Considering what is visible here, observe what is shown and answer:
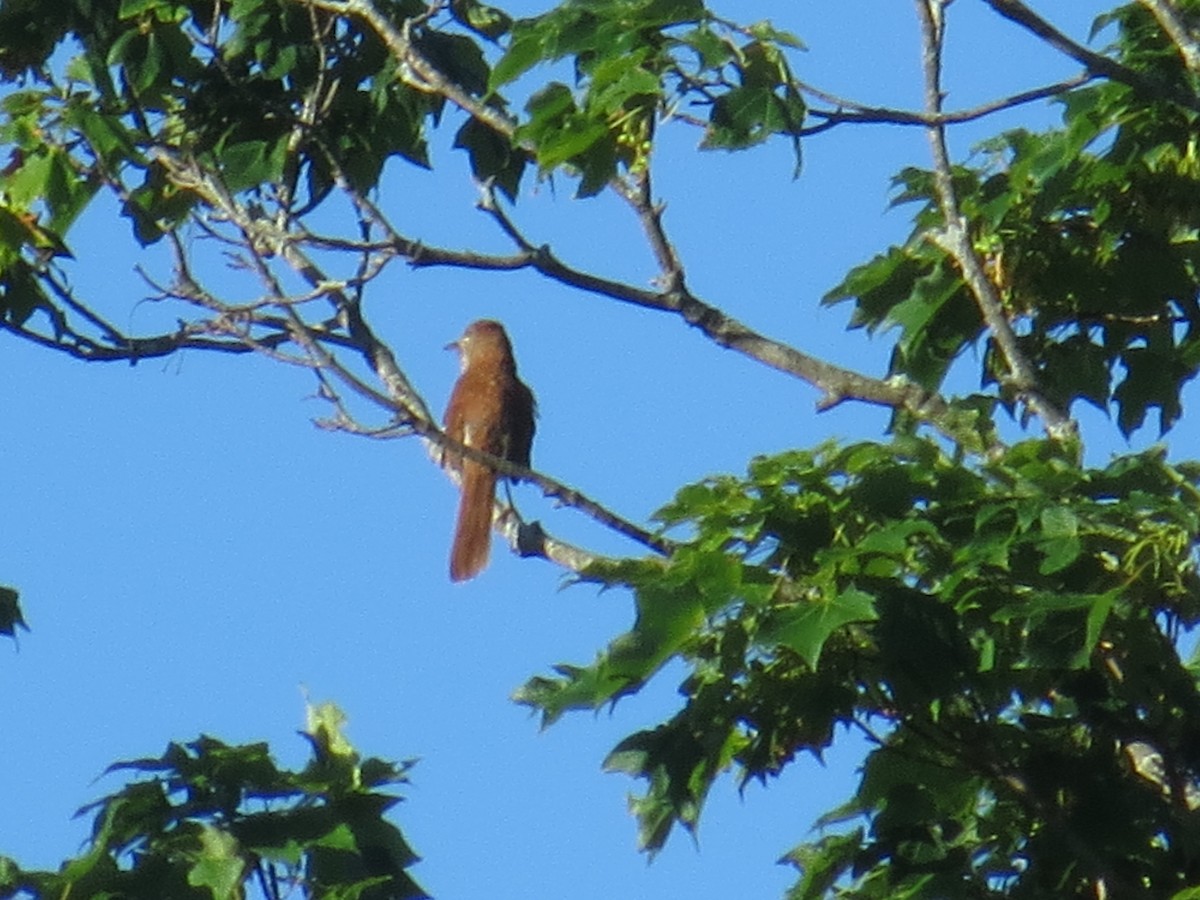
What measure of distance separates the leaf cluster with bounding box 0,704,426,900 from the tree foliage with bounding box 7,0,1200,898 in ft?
0.04

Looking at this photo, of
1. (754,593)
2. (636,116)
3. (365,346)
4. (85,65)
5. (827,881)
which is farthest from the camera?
(85,65)

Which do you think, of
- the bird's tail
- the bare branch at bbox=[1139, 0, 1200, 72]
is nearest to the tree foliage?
the bare branch at bbox=[1139, 0, 1200, 72]

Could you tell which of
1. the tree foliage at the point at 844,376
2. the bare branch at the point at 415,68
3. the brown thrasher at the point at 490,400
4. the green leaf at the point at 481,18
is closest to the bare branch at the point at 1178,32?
the tree foliage at the point at 844,376

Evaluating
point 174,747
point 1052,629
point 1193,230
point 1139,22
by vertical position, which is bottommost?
point 1052,629

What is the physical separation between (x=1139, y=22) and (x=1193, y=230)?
52 centimetres

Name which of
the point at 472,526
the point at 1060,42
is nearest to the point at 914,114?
the point at 1060,42

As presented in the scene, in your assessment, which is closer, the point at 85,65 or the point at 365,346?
the point at 365,346

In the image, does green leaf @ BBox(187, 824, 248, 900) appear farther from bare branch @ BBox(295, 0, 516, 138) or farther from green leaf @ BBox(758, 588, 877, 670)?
bare branch @ BBox(295, 0, 516, 138)

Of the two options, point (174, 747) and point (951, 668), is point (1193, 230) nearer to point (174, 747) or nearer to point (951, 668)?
point (951, 668)

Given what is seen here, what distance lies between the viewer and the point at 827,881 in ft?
16.6

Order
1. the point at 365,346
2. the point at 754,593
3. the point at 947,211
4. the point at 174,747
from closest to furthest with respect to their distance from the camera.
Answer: the point at 754,593 < the point at 174,747 < the point at 947,211 < the point at 365,346

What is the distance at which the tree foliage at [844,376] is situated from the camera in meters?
4.41

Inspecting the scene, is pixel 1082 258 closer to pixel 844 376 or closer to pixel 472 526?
pixel 844 376

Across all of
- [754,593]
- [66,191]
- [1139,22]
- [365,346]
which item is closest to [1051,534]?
[754,593]
